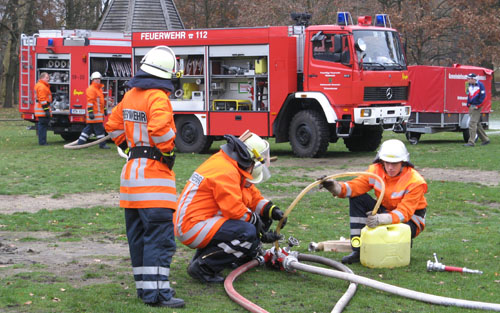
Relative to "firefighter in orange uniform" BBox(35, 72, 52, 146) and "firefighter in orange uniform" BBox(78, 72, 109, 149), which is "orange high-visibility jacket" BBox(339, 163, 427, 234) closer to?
"firefighter in orange uniform" BBox(78, 72, 109, 149)

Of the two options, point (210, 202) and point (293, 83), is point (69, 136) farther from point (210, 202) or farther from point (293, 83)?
point (210, 202)

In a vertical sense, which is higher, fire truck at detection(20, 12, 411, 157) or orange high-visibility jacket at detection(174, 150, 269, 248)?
fire truck at detection(20, 12, 411, 157)

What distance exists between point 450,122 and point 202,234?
1596cm

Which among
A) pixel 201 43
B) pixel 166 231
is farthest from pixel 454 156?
pixel 166 231

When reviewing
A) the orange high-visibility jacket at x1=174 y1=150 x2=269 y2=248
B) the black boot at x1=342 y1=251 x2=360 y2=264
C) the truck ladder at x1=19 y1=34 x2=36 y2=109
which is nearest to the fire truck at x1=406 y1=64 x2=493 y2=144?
the truck ladder at x1=19 y1=34 x2=36 y2=109

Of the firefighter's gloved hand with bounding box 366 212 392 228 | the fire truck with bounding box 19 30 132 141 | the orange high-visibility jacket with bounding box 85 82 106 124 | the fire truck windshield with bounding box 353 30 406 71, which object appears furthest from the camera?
the fire truck with bounding box 19 30 132 141

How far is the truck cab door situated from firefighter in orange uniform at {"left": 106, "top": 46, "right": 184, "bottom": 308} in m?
11.1

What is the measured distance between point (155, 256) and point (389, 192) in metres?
2.53

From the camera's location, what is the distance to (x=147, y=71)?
5918mm

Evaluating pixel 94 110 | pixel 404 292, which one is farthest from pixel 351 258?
pixel 94 110

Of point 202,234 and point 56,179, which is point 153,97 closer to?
point 202,234

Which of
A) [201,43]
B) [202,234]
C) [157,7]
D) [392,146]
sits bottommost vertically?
[202,234]

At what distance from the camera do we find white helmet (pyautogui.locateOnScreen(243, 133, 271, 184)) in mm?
6508

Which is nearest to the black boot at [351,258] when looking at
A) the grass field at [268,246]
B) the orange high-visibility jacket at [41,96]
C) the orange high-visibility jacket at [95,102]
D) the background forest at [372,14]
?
the grass field at [268,246]
